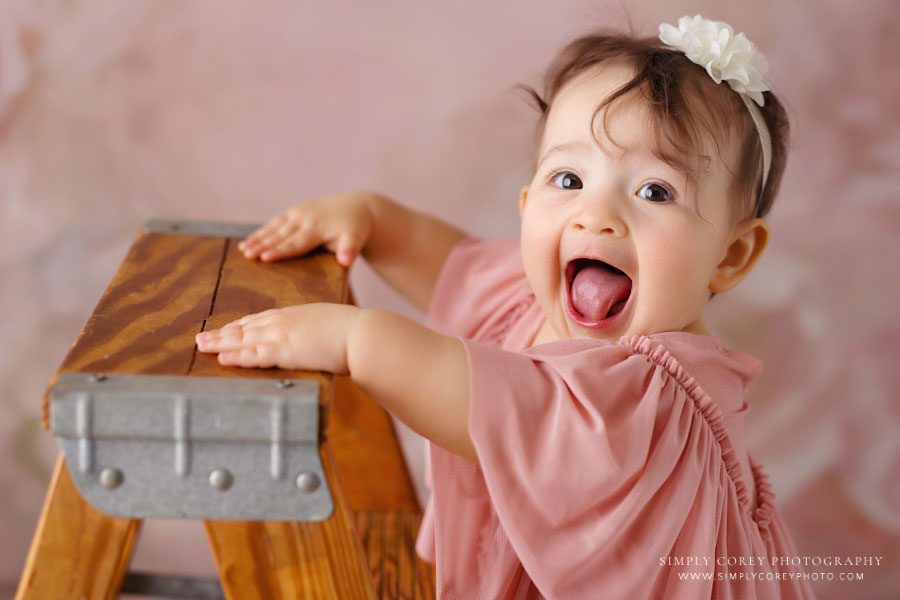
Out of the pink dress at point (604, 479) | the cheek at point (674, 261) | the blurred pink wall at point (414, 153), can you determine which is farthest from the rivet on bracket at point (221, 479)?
the blurred pink wall at point (414, 153)

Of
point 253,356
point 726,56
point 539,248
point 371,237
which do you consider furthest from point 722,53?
point 253,356

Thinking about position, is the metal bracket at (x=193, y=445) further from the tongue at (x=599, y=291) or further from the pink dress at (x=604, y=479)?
the tongue at (x=599, y=291)

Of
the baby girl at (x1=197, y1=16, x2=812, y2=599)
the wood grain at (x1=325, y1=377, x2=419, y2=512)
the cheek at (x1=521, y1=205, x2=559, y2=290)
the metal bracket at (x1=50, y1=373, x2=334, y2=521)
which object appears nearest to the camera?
the metal bracket at (x1=50, y1=373, x2=334, y2=521)

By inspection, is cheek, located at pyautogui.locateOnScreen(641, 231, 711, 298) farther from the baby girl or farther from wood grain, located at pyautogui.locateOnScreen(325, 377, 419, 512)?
wood grain, located at pyautogui.locateOnScreen(325, 377, 419, 512)

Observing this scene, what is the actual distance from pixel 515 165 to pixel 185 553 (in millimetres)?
1061

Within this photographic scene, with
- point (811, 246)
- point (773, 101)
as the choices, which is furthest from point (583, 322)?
point (811, 246)

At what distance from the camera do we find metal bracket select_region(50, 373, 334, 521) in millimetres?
782

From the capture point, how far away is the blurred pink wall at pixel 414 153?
5.75 feet

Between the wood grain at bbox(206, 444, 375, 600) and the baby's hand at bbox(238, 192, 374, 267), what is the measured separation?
1.24 feet

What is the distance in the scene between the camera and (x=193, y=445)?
800 millimetres

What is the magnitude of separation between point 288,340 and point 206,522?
0.17 metres

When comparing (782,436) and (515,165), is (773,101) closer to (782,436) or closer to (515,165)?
(515,165)

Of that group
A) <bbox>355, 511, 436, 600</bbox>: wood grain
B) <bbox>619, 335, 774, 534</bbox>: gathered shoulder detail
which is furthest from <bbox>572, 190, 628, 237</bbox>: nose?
<bbox>355, 511, 436, 600</bbox>: wood grain

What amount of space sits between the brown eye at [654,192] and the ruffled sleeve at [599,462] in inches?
6.1
